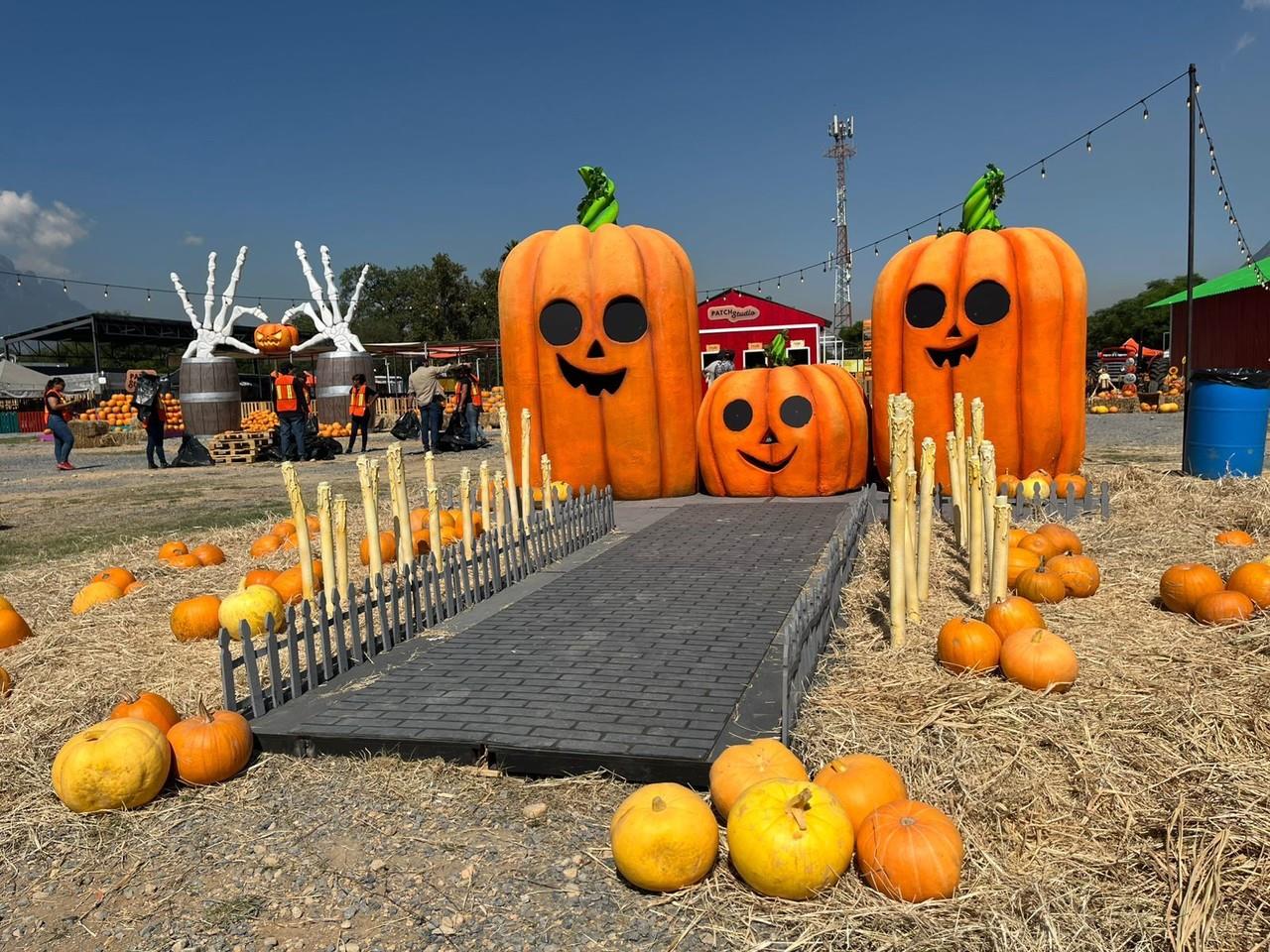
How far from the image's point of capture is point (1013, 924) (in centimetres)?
229

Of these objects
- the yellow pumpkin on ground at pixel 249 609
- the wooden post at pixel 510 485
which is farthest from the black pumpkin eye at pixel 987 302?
the yellow pumpkin on ground at pixel 249 609

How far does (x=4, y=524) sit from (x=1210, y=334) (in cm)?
2714

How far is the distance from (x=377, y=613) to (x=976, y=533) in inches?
142

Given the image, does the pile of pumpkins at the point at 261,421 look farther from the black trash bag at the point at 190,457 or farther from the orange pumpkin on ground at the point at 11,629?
the orange pumpkin on ground at the point at 11,629

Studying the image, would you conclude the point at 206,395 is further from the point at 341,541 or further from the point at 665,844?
the point at 665,844

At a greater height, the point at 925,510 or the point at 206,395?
the point at 206,395

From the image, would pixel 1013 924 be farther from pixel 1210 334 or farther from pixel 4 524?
pixel 1210 334

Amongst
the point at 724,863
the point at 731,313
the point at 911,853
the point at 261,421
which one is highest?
the point at 731,313

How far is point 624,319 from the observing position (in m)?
8.77

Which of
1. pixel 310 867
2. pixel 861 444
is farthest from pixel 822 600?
pixel 861 444

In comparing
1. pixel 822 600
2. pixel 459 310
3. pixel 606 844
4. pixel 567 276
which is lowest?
pixel 606 844

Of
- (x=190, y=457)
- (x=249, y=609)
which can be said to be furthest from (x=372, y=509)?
(x=190, y=457)

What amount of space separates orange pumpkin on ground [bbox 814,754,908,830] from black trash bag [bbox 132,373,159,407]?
1541cm

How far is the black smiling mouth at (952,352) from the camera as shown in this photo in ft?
26.7
